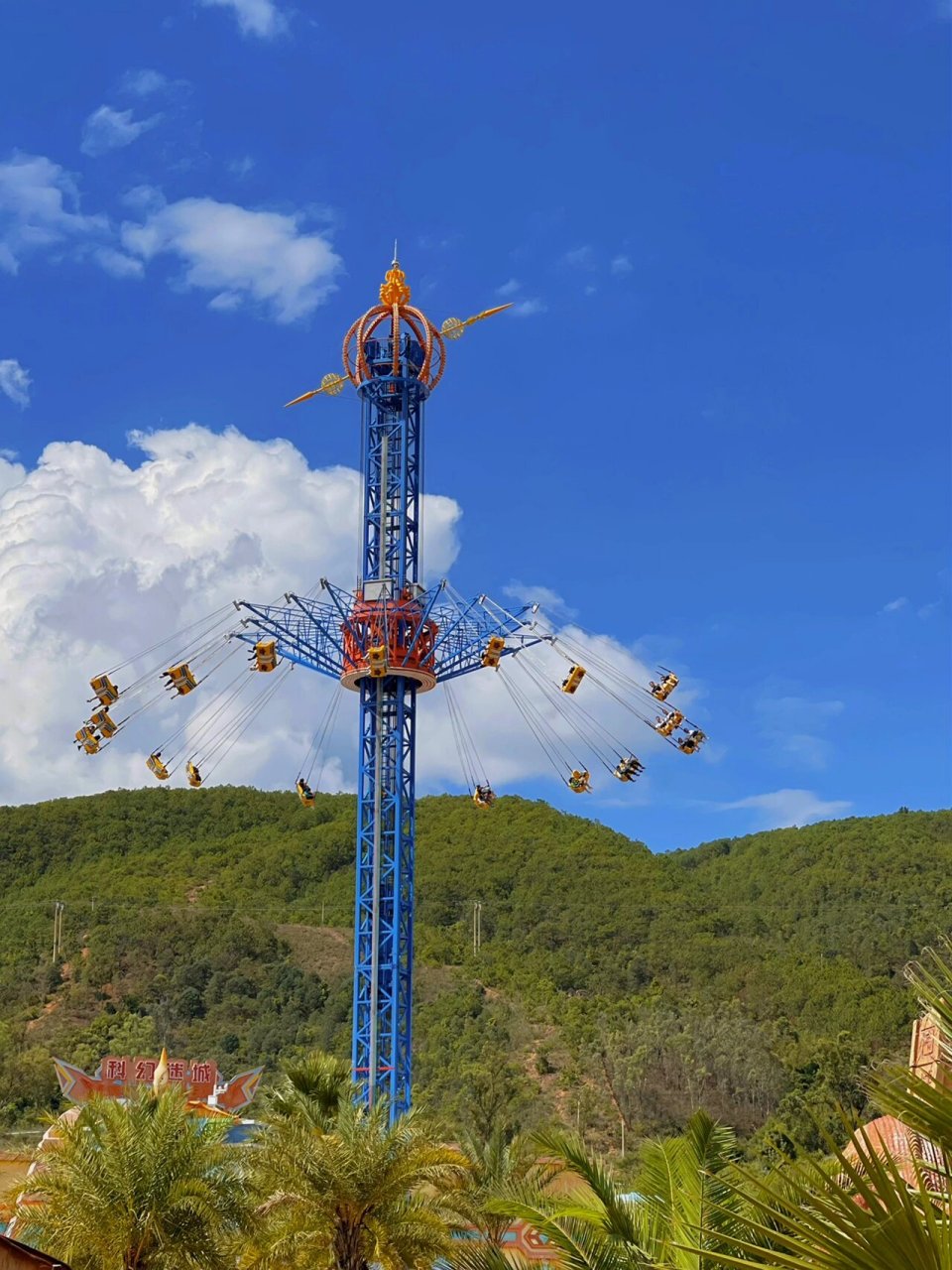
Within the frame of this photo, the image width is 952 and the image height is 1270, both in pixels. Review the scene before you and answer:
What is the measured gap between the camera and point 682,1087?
6800 centimetres

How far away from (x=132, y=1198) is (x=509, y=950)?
71.0 m

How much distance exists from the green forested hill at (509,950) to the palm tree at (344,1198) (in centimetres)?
2328

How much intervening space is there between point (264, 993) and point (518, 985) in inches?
514

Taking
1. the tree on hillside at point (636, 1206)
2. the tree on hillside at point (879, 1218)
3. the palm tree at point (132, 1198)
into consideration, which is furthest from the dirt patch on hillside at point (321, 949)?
the tree on hillside at point (879, 1218)

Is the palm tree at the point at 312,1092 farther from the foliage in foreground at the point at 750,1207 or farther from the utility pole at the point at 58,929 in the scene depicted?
the utility pole at the point at 58,929

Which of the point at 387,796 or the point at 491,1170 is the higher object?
the point at 387,796

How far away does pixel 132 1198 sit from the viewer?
17938 mm

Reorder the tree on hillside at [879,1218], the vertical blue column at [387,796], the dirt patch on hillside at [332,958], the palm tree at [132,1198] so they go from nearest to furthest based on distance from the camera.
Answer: the tree on hillside at [879,1218]
the palm tree at [132,1198]
the vertical blue column at [387,796]
the dirt patch on hillside at [332,958]

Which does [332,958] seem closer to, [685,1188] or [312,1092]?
[312,1092]

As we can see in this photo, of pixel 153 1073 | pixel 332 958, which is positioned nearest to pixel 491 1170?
pixel 153 1073

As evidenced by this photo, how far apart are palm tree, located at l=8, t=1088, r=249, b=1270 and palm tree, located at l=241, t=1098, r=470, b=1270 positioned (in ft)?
6.21

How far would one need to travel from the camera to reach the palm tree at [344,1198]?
808 inches

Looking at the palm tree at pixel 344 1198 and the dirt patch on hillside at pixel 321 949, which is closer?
the palm tree at pixel 344 1198

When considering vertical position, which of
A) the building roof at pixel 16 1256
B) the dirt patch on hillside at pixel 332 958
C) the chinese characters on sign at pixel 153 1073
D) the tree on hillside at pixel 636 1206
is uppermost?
the dirt patch on hillside at pixel 332 958
